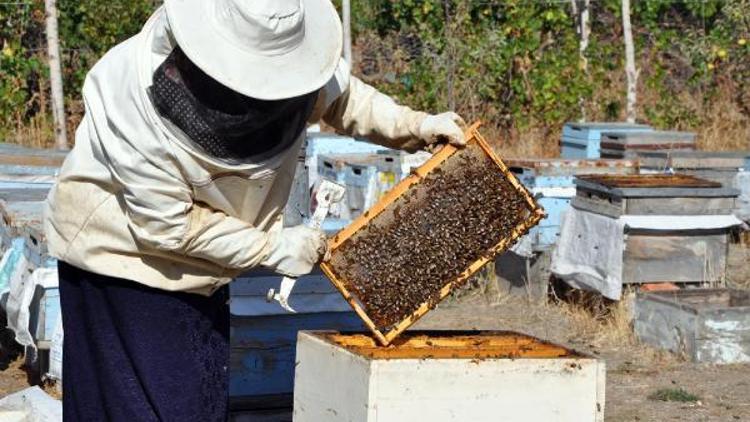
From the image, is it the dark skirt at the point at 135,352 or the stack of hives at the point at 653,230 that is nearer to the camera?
the dark skirt at the point at 135,352

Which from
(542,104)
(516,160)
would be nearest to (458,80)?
(542,104)

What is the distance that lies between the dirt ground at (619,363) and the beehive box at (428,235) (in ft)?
3.32

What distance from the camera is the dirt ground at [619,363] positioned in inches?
204

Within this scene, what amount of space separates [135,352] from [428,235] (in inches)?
34.5

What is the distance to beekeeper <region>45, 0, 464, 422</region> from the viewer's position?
2725 millimetres

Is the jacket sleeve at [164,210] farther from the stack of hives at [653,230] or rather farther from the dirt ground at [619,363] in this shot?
the stack of hives at [653,230]

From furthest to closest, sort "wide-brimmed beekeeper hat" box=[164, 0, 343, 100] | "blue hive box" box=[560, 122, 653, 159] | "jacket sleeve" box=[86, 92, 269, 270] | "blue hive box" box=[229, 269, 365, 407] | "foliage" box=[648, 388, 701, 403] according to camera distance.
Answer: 1. "blue hive box" box=[560, 122, 653, 159]
2. "foliage" box=[648, 388, 701, 403]
3. "blue hive box" box=[229, 269, 365, 407]
4. "jacket sleeve" box=[86, 92, 269, 270]
5. "wide-brimmed beekeeper hat" box=[164, 0, 343, 100]

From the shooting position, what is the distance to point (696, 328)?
5891mm

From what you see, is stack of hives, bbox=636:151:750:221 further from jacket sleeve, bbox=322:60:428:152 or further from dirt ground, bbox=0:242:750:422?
jacket sleeve, bbox=322:60:428:152

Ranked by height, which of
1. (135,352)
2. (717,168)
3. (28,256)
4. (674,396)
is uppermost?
(717,168)

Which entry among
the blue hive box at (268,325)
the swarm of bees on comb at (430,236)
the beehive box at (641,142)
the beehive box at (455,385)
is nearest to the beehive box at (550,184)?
the beehive box at (641,142)

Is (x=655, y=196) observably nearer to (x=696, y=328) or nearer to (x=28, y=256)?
(x=696, y=328)

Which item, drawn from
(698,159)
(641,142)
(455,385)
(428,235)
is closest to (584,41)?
(641,142)

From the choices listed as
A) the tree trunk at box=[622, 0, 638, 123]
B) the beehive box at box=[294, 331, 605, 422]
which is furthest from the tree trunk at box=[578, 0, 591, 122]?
the beehive box at box=[294, 331, 605, 422]
